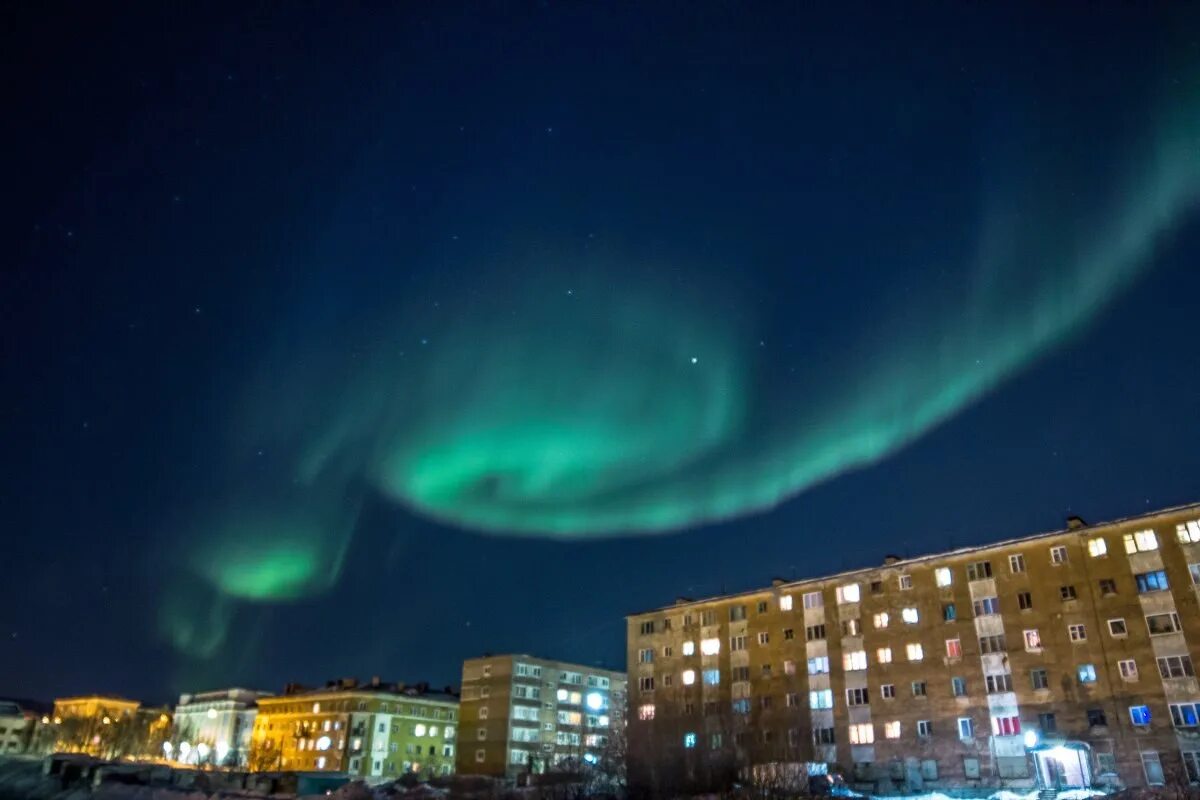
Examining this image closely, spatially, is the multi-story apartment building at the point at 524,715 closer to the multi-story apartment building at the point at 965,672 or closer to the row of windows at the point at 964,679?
the multi-story apartment building at the point at 965,672

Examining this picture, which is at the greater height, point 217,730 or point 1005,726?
point 217,730

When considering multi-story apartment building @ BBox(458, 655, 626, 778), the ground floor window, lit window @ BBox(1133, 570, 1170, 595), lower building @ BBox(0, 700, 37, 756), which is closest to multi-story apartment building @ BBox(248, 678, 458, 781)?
multi-story apartment building @ BBox(458, 655, 626, 778)

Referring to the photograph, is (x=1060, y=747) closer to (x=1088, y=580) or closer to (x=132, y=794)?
(x=1088, y=580)

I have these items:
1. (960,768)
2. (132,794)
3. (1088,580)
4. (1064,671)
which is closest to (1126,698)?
(1064,671)

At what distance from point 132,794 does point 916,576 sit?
63.1m

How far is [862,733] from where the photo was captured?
223ft


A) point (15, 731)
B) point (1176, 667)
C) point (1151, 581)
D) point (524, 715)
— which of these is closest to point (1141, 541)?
point (1151, 581)

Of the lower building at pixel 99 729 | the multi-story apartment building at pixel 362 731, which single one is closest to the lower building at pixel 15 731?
the lower building at pixel 99 729

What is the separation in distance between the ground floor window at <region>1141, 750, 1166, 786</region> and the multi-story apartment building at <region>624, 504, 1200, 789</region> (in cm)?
7

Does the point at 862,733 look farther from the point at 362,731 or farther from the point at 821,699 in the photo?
the point at 362,731

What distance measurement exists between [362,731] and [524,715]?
2464 cm

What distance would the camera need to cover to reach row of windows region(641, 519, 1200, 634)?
184 feet

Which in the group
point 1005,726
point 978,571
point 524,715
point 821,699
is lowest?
point 1005,726

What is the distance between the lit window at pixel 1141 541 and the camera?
57156 mm
